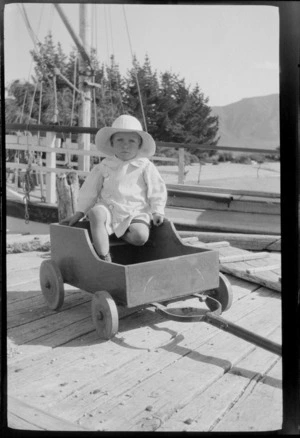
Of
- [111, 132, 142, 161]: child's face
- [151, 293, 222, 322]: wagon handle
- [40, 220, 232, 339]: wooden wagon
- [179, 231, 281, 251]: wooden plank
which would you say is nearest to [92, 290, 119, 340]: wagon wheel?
[40, 220, 232, 339]: wooden wagon

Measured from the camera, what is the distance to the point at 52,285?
7.09ft

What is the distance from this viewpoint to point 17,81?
1.25 metres

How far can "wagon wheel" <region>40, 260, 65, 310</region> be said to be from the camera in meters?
2.14

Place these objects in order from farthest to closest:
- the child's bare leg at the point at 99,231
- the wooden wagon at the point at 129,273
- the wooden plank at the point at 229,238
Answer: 1. the wooden plank at the point at 229,238
2. the child's bare leg at the point at 99,231
3. the wooden wagon at the point at 129,273

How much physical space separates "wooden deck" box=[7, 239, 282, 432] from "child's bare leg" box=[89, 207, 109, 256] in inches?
10.2

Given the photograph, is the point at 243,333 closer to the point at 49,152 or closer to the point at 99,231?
the point at 99,231

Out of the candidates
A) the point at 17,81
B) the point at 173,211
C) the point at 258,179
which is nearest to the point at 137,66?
the point at 17,81

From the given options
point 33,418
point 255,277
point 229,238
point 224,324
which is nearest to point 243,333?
point 224,324

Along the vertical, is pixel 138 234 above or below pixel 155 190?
below

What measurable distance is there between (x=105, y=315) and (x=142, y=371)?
1.24 ft

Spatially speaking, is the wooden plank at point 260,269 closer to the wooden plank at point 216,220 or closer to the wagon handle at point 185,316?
the wooden plank at point 216,220

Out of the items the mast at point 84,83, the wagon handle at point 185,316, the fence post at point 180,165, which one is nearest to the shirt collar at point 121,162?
the mast at point 84,83

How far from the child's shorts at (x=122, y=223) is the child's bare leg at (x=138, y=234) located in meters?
0.02

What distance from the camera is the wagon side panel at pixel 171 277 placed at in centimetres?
186
